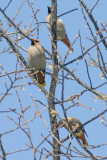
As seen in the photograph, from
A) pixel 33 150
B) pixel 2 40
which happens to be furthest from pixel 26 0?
pixel 33 150

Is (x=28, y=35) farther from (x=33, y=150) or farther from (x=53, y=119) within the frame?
(x=33, y=150)

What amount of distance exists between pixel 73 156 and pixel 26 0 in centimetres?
295

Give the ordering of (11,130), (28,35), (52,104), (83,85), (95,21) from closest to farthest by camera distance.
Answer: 1. (11,130)
2. (95,21)
3. (83,85)
4. (52,104)
5. (28,35)

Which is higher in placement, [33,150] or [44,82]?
[44,82]

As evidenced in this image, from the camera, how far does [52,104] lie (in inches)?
198

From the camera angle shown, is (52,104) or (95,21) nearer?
(95,21)

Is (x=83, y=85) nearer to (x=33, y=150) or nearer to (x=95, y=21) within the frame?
(x=95, y=21)

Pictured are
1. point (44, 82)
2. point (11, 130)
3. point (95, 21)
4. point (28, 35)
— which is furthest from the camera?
point (44, 82)

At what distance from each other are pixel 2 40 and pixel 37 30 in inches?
30.2

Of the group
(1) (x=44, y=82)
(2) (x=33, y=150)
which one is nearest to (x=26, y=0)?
(1) (x=44, y=82)

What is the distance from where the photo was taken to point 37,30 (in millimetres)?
5672

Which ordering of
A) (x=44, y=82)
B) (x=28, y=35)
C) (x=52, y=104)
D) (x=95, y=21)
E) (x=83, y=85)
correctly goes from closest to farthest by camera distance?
(x=95, y=21) < (x=83, y=85) < (x=52, y=104) < (x=28, y=35) < (x=44, y=82)

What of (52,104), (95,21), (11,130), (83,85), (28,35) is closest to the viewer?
(11,130)

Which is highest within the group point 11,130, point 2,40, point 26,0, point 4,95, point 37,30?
point 26,0
